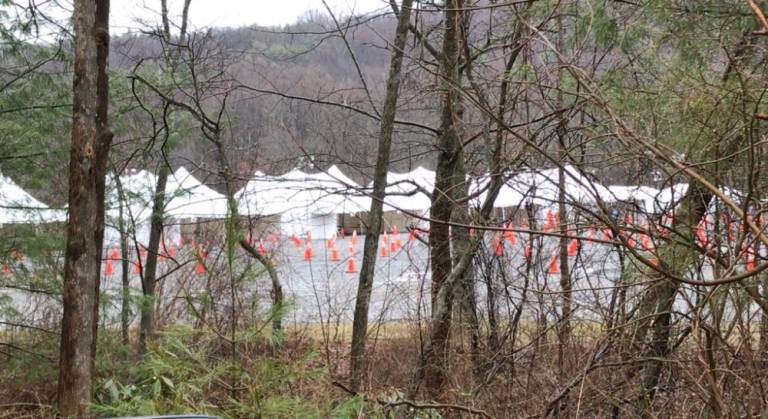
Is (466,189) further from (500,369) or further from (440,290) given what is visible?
(500,369)

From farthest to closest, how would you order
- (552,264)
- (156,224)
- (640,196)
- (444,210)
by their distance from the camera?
(156,224) < (444,210) < (552,264) < (640,196)

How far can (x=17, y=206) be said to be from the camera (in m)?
8.27

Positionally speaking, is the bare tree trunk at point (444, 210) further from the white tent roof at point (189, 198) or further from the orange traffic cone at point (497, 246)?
the white tent roof at point (189, 198)

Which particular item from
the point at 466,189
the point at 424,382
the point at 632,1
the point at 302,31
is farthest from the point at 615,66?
the point at 302,31

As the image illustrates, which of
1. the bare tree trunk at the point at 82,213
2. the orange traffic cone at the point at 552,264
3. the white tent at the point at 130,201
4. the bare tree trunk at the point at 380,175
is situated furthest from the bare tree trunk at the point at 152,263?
the orange traffic cone at the point at 552,264

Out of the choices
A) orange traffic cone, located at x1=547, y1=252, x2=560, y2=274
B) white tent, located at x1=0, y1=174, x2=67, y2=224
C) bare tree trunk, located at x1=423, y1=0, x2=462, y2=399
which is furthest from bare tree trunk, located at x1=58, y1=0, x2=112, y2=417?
orange traffic cone, located at x1=547, y1=252, x2=560, y2=274

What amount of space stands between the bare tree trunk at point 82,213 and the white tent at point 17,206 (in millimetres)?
2155

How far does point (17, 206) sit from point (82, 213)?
2217 millimetres

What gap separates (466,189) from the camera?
7094 millimetres

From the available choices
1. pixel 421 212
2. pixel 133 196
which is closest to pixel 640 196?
pixel 421 212

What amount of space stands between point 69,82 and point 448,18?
4.45 m

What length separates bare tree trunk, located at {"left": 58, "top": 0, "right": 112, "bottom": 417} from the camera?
21.2ft

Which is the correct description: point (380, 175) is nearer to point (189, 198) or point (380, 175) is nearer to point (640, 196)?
point (189, 198)

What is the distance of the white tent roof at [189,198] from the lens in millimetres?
10578
